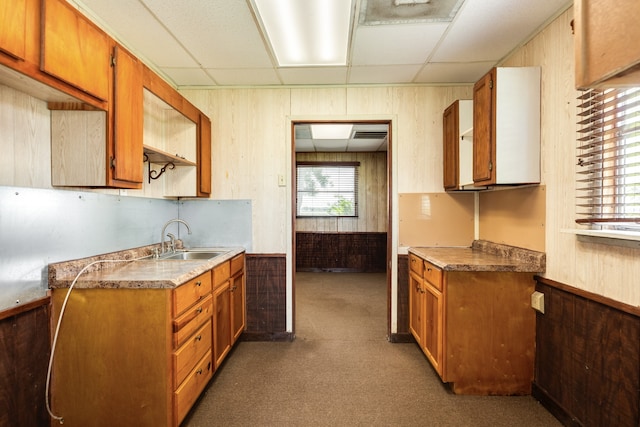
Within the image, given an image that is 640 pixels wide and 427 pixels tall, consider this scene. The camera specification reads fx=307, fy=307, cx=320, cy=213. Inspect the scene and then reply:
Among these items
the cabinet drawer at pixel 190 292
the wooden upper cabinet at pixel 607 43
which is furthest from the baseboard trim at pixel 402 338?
the wooden upper cabinet at pixel 607 43

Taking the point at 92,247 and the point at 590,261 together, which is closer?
the point at 590,261

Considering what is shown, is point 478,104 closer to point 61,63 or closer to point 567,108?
point 567,108

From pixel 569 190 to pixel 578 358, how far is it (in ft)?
3.13

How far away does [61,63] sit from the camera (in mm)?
1315

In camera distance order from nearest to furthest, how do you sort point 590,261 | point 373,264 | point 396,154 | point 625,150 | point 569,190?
point 625,150
point 590,261
point 569,190
point 396,154
point 373,264

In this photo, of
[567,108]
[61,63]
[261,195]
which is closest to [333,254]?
[261,195]

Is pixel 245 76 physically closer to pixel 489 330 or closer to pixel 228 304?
pixel 228 304

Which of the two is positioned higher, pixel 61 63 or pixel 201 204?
pixel 61 63

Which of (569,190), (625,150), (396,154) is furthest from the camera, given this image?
(396,154)

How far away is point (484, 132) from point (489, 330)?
1.35 meters

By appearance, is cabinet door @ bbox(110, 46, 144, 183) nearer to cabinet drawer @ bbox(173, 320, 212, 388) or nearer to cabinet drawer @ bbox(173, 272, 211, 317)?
cabinet drawer @ bbox(173, 272, 211, 317)

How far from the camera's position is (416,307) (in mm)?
2676

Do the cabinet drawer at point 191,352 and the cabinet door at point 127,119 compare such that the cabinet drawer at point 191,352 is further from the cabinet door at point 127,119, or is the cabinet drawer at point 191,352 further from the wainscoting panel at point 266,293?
the cabinet door at point 127,119

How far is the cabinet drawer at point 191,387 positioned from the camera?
163cm
